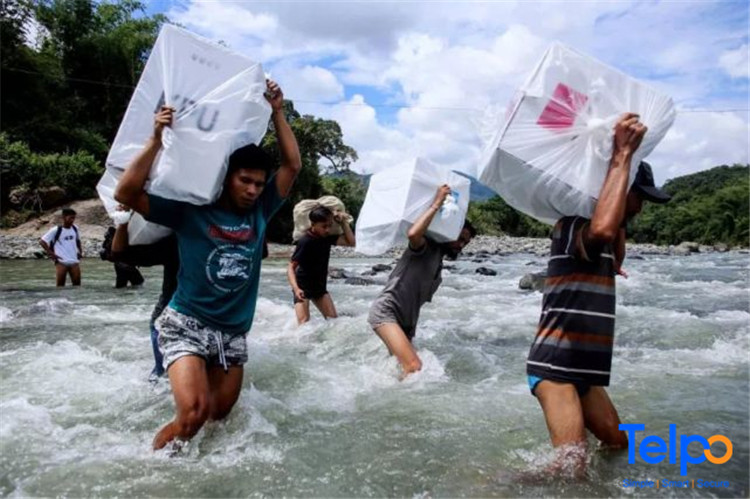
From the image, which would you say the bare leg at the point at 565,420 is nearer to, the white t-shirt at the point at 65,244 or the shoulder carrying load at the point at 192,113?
the shoulder carrying load at the point at 192,113

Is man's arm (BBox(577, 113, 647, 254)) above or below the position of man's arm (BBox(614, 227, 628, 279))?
above

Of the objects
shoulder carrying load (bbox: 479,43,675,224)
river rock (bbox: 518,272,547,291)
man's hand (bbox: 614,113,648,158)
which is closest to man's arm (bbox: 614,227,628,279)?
shoulder carrying load (bbox: 479,43,675,224)

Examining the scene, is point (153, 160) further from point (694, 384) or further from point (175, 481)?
point (694, 384)

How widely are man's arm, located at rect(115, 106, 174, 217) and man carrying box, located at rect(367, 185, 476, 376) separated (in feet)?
7.66

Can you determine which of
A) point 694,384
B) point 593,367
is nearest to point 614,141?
point 593,367

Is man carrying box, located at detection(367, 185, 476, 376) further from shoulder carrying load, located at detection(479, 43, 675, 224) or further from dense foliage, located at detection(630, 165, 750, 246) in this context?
dense foliage, located at detection(630, 165, 750, 246)

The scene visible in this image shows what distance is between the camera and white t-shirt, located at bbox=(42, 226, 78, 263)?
475 inches

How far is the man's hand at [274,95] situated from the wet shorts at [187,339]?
4.28ft

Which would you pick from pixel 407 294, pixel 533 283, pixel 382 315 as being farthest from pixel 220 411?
pixel 533 283

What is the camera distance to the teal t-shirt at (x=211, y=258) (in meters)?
3.41

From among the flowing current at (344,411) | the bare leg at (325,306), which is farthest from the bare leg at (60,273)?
the bare leg at (325,306)

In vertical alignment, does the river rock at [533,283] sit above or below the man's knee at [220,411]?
below

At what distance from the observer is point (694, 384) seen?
5.52 metres

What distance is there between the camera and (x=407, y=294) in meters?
5.19
